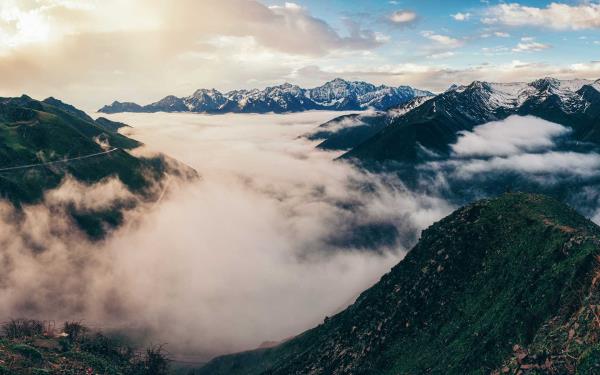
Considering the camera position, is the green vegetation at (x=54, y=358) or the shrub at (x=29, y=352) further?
the shrub at (x=29, y=352)

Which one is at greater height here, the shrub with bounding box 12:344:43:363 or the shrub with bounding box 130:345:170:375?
the shrub with bounding box 12:344:43:363

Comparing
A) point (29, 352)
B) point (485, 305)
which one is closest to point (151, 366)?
point (29, 352)

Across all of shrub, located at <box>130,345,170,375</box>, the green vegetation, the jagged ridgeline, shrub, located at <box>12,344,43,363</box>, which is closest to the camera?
the jagged ridgeline

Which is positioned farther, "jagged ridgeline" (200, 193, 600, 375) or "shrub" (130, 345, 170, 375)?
"shrub" (130, 345, 170, 375)

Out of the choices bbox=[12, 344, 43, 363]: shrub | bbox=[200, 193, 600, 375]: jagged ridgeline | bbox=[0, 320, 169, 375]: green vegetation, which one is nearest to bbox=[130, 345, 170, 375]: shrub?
bbox=[0, 320, 169, 375]: green vegetation

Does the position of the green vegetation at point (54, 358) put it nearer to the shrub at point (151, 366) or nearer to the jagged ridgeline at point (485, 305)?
the shrub at point (151, 366)

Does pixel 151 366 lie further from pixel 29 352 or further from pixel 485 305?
pixel 485 305

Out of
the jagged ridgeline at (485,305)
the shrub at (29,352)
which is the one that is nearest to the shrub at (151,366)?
the jagged ridgeline at (485,305)

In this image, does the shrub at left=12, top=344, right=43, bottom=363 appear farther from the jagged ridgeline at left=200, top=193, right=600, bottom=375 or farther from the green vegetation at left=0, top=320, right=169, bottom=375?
the jagged ridgeline at left=200, top=193, right=600, bottom=375

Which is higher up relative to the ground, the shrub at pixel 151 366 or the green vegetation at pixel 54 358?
the green vegetation at pixel 54 358
